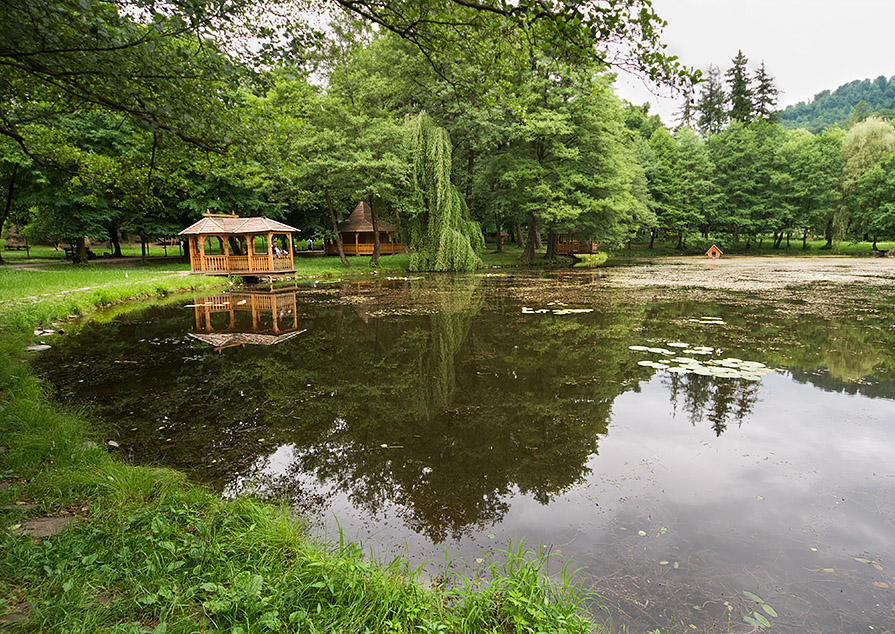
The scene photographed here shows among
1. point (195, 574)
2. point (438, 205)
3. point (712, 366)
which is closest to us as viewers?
point (195, 574)

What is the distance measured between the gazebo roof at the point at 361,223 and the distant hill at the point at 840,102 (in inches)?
4180

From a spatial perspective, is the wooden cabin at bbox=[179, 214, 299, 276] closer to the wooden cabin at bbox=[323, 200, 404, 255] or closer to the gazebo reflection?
the gazebo reflection

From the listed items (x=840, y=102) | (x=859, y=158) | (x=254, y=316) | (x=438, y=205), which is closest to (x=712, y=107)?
(x=859, y=158)

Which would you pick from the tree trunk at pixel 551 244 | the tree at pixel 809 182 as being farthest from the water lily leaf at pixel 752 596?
the tree at pixel 809 182

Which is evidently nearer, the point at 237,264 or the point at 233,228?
the point at 233,228

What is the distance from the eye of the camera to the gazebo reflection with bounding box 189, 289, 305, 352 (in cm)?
928

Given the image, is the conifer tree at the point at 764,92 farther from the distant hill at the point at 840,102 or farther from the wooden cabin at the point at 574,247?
the distant hill at the point at 840,102

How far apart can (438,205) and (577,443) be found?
21232 mm

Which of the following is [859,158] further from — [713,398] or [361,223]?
[713,398]

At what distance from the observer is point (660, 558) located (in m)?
2.80

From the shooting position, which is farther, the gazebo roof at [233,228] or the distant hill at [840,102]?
the distant hill at [840,102]

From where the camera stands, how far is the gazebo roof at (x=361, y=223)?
35.5 m

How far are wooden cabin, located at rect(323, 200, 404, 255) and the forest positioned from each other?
158 centimetres

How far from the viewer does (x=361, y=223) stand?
118 feet
